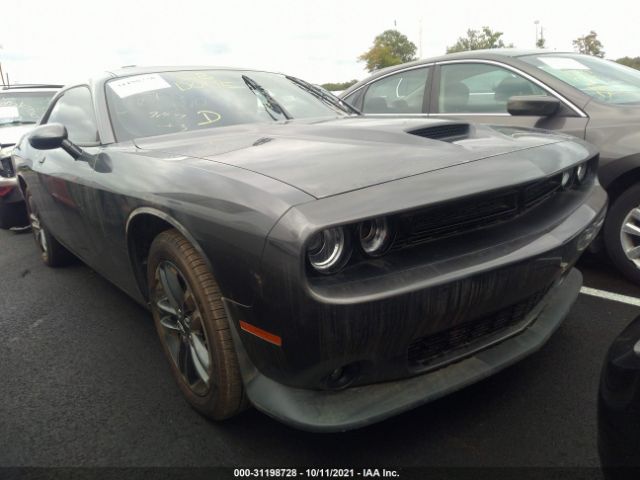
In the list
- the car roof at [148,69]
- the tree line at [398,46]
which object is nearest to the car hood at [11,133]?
the car roof at [148,69]

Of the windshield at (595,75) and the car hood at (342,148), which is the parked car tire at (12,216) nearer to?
the car hood at (342,148)

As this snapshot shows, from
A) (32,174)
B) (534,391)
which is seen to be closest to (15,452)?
(534,391)

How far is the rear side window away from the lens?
14.6ft

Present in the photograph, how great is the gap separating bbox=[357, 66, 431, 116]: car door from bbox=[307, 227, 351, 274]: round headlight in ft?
9.59

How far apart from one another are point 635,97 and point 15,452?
413 cm

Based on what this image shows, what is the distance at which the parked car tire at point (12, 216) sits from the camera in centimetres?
548

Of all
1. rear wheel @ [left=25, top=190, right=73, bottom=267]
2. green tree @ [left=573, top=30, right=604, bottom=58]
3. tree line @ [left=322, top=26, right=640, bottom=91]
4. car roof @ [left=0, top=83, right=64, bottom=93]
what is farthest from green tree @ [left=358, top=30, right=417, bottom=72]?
rear wheel @ [left=25, top=190, right=73, bottom=267]

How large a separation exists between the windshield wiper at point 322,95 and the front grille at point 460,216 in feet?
5.86

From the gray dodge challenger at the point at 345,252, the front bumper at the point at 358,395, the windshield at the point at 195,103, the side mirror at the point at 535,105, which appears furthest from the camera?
the side mirror at the point at 535,105

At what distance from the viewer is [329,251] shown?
159 cm

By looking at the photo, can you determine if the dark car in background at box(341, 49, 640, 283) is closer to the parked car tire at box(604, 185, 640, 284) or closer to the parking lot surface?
the parked car tire at box(604, 185, 640, 284)

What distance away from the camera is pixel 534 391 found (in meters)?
2.17

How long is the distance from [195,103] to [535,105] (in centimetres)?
219

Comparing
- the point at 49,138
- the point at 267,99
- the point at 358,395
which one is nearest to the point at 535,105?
the point at 267,99
